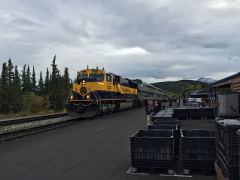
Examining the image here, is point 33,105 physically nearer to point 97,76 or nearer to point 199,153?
point 97,76

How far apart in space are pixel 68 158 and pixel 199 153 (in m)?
4.43

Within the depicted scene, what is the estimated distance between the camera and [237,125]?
19.3ft

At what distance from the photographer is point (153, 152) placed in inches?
322

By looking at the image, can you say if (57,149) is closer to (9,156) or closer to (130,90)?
(9,156)

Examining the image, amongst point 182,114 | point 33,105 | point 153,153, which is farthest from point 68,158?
point 33,105

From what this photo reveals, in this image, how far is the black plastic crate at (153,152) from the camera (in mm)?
8117

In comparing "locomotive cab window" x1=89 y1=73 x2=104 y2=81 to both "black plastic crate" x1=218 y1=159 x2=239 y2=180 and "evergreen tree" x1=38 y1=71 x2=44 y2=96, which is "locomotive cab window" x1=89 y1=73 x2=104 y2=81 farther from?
"evergreen tree" x1=38 y1=71 x2=44 y2=96

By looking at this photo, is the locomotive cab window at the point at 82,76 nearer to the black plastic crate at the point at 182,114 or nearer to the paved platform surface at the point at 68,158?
the black plastic crate at the point at 182,114

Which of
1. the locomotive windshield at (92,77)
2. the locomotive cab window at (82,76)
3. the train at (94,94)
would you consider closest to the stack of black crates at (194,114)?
the train at (94,94)

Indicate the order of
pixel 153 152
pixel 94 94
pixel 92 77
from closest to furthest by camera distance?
pixel 153 152 < pixel 94 94 < pixel 92 77

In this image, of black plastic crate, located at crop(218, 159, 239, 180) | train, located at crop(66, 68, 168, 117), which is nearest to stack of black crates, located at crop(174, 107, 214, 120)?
train, located at crop(66, 68, 168, 117)

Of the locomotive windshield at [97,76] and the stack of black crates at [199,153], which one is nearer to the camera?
the stack of black crates at [199,153]

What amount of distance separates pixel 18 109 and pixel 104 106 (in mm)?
33318

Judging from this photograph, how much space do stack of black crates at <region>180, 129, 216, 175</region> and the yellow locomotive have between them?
61.6 feet
